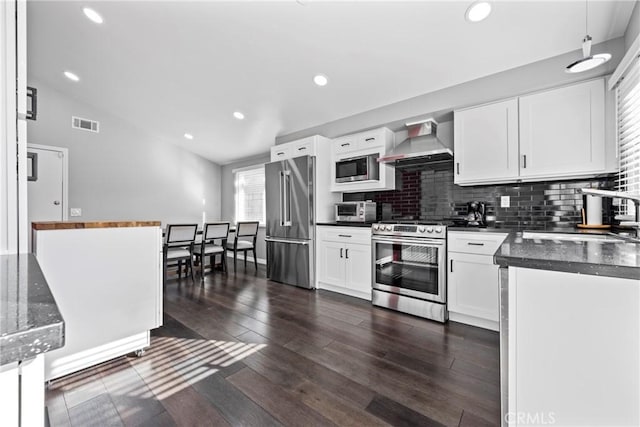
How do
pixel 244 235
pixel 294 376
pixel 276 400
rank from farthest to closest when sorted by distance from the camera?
pixel 244 235, pixel 294 376, pixel 276 400

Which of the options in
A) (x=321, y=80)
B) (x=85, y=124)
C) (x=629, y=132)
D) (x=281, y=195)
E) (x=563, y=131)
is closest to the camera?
(x=629, y=132)

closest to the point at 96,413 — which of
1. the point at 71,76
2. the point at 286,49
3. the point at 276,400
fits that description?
the point at 276,400

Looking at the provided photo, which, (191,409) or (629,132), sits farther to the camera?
(629,132)

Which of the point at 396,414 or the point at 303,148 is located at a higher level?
the point at 303,148

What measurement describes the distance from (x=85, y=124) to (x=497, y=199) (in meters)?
6.38

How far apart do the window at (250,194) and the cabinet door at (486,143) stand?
4014mm

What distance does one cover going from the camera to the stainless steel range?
265 cm

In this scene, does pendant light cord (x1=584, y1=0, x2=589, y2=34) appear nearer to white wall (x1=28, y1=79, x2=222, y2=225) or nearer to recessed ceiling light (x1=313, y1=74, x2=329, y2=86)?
recessed ceiling light (x1=313, y1=74, x2=329, y2=86)

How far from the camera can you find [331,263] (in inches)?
142

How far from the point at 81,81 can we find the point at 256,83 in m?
2.90

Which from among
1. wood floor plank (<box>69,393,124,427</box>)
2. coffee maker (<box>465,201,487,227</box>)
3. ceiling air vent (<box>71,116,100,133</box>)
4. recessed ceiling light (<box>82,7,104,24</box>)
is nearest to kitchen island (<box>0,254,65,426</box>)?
wood floor plank (<box>69,393,124,427</box>)

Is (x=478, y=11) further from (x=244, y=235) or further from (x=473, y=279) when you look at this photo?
(x=244, y=235)

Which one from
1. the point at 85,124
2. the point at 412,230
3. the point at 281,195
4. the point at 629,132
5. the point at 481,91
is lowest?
the point at 412,230

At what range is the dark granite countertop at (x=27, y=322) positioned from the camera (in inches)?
12.6
